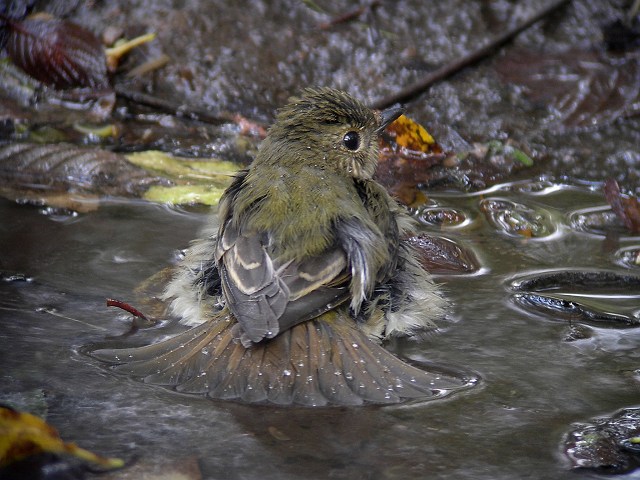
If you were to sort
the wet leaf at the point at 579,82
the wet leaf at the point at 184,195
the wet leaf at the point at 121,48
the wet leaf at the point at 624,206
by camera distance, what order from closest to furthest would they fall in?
the wet leaf at the point at 624,206, the wet leaf at the point at 184,195, the wet leaf at the point at 579,82, the wet leaf at the point at 121,48

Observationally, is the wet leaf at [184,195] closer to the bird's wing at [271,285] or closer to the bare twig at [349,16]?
the bird's wing at [271,285]

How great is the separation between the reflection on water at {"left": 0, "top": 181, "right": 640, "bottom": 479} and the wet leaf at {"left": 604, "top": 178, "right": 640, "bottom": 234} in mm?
75

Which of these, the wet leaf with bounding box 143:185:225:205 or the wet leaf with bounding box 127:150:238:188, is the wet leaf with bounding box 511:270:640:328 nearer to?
the wet leaf with bounding box 143:185:225:205

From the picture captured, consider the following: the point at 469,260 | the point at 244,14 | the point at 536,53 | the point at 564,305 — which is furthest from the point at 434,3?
the point at 564,305

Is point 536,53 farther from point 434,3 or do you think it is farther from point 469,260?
point 469,260

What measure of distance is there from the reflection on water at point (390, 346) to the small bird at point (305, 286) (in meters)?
0.09

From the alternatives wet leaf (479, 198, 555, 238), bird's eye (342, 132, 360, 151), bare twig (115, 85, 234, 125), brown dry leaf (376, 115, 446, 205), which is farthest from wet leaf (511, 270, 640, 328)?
bare twig (115, 85, 234, 125)

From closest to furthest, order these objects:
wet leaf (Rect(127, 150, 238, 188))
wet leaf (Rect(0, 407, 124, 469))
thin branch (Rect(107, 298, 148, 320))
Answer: wet leaf (Rect(0, 407, 124, 469)) < thin branch (Rect(107, 298, 148, 320)) < wet leaf (Rect(127, 150, 238, 188))

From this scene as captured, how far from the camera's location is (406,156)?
17.6 ft

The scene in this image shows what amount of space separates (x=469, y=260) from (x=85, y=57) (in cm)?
307

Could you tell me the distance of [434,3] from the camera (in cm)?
660

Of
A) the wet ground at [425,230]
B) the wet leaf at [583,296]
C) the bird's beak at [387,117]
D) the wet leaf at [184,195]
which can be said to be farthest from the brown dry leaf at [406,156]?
the wet leaf at [583,296]

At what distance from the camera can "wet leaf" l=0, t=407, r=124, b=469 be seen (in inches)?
94.7

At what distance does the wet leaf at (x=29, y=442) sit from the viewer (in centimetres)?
241
